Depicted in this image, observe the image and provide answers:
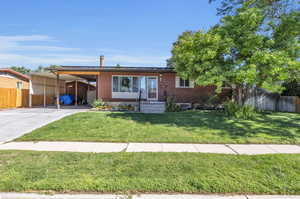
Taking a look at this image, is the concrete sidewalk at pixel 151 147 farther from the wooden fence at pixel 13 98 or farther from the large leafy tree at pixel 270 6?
the wooden fence at pixel 13 98

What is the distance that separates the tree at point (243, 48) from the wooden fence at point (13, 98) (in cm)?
1332

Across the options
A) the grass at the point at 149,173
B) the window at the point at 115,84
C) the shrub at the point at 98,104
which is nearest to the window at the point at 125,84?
the window at the point at 115,84

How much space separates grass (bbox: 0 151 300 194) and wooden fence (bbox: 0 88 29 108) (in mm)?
11168

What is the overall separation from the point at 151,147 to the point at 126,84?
9.73 m

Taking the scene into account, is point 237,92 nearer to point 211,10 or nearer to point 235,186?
point 211,10

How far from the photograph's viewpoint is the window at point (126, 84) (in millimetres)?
14078

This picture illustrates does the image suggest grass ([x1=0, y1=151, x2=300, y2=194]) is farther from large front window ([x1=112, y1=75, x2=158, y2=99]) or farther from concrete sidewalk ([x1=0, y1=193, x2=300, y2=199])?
large front window ([x1=112, y1=75, x2=158, y2=99])

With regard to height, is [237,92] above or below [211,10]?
below

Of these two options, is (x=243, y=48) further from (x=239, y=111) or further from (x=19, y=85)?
(x=19, y=85)

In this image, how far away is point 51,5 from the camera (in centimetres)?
1095

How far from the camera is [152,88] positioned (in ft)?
46.4

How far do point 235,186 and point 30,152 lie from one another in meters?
4.73

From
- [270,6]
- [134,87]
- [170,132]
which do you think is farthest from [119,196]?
[270,6]

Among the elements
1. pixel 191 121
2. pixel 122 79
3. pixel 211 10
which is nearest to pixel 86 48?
pixel 122 79
